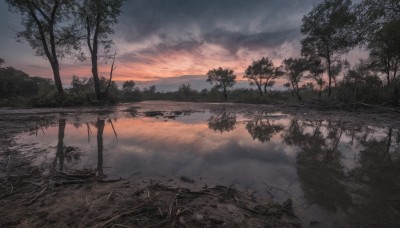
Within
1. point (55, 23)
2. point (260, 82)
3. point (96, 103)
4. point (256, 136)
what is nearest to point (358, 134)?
point (256, 136)

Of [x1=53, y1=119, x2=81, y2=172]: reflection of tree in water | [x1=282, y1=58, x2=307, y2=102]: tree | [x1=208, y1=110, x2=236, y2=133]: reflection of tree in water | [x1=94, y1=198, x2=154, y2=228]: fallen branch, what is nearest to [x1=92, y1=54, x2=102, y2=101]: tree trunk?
[x1=208, y1=110, x2=236, y2=133]: reflection of tree in water

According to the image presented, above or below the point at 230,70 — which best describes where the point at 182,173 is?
below

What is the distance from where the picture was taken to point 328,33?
18844 millimetres

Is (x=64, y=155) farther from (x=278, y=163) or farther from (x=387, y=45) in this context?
(x=387, y=45)

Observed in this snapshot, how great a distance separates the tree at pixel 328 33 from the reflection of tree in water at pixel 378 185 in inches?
564

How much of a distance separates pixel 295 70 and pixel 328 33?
1276 cm

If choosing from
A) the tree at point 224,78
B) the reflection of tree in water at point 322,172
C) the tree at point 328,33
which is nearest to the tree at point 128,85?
the tree at point 224,78

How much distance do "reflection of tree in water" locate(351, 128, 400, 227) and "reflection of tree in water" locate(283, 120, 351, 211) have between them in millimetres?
170

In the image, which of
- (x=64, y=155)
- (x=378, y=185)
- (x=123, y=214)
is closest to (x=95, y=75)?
(x=64, y=155)

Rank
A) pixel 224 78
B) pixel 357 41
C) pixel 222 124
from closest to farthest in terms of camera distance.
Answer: pixel 222 124 → pixel 357 41 → pixel 224 78

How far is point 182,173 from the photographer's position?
2908 millimetres

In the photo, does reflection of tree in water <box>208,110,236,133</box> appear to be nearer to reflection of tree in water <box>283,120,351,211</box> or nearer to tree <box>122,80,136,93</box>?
reflection of tree in water <box>283,120,351,211</box>

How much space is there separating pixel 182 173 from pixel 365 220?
2.10m

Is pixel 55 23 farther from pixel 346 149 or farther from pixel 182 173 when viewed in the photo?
pixel 346 149
